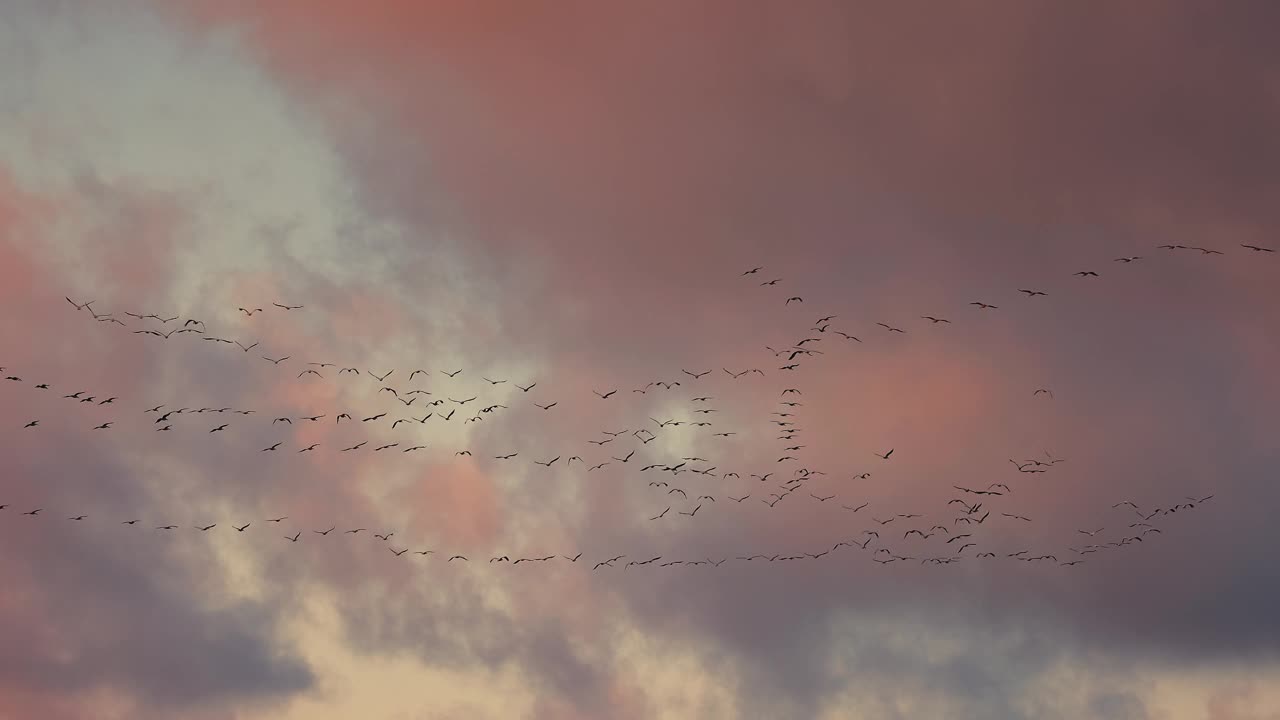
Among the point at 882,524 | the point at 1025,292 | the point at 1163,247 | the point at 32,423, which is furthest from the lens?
the point at 882,524

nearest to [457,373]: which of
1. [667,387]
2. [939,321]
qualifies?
[667,387]

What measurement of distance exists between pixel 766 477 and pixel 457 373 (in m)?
24.8

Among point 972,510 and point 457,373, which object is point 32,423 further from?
point 972,510

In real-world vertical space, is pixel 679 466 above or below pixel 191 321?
below

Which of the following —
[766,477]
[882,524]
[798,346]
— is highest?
[798,346]

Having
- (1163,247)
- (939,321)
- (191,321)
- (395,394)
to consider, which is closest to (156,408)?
A: (191,321)

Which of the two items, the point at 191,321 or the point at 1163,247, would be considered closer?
the point at 1163,247

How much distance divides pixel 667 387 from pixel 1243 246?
135ft

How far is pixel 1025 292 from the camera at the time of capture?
10325 cm

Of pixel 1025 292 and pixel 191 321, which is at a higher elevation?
pixel 191 321

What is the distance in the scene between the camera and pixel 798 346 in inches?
4272

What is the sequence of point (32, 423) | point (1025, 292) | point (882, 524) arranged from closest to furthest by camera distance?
1. point (1025, 292)
2. point (32, 423)
3. point (882, 524)

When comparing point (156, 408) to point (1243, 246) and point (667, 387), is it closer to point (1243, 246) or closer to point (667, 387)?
point (667, 387)

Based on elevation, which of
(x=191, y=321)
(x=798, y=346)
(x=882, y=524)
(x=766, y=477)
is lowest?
(x=882, y=524)
